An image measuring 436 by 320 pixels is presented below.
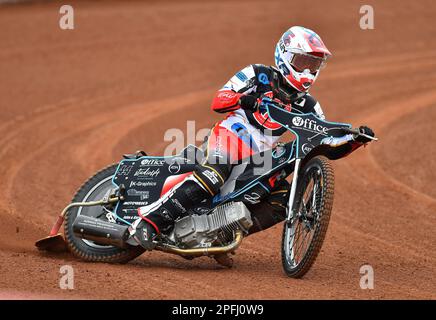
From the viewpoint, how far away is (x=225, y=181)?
8.91 m

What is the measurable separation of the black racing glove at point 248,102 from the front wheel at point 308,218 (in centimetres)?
75

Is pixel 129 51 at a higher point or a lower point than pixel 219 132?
higher

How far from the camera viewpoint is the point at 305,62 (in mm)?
8742

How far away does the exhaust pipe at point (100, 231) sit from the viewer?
8945mm

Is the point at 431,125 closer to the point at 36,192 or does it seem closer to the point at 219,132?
the point at 36,192

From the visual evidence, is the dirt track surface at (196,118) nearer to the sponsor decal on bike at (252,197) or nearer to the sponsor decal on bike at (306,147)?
the sponsor decal on bike at (252,197)

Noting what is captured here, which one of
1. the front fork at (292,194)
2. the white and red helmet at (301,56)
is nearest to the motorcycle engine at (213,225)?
the front fork at (292,194)

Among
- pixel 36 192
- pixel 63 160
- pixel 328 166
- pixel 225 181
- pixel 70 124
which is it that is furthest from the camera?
pixel 70 124

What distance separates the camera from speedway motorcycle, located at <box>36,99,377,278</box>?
8422mm

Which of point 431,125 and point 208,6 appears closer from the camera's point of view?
point 431,125

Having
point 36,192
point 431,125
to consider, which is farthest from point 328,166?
point 431,125

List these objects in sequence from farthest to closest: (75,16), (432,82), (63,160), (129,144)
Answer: (75,16), (432,82), (129,144), (63,160)

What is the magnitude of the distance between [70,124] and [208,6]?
9268mm

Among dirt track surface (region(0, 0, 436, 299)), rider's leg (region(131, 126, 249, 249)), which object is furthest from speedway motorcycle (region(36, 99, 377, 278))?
dirt track surface (region(0, 0, 436, 299))
